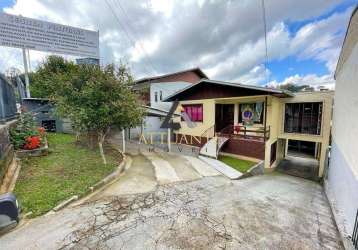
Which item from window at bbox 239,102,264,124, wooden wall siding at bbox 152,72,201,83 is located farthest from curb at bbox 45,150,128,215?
wooden wall siding at bbox 152,72,201,83

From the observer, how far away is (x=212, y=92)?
39.8 feet

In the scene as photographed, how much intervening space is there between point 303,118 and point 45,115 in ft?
61.5

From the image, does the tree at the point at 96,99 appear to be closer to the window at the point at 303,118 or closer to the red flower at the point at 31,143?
the red flower at the point at 31,143

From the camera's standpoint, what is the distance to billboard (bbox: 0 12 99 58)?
42.2ft

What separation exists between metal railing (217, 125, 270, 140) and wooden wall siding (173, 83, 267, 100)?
2.25m

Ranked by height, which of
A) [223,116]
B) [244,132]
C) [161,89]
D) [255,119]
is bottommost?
[244,132]

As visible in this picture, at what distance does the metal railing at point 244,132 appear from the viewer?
33.3 ft

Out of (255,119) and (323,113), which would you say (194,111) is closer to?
(255,119)

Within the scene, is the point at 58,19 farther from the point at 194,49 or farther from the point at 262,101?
the point at 262,101

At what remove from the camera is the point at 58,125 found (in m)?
13.4

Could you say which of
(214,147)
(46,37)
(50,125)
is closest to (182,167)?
(214,147)

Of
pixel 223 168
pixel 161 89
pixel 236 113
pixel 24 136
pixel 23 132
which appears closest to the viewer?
pixel 24 136

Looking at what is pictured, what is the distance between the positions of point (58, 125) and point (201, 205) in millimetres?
13573

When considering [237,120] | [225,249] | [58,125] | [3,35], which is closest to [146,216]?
[225,249]
